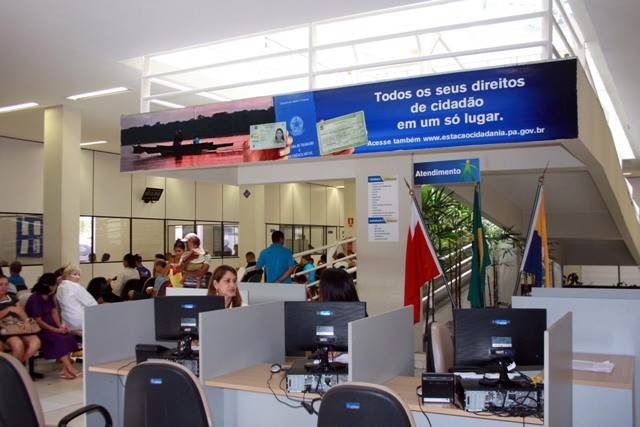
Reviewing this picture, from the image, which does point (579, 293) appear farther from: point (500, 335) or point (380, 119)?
point (380, 119)

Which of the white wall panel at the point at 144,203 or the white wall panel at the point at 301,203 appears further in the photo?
the white wall panel at the point at 301,203

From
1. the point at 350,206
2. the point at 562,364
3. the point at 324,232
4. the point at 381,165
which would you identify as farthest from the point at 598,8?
the point at 324,232

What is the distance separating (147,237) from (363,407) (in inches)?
502

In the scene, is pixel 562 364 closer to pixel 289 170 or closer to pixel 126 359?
pixel 126 359

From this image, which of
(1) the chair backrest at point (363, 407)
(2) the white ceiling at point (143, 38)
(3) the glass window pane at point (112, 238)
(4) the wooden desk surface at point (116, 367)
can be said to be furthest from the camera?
(3) the glass window pane at point (112, 238)

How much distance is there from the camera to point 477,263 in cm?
622

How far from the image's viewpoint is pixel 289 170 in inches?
302

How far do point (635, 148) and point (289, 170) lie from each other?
26.8 feet

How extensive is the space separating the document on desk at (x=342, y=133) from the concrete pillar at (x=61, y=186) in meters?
5.36

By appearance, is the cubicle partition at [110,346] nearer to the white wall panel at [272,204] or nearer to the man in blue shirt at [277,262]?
the man in blue shirt at [277,262]

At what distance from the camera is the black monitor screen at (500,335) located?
349 cm

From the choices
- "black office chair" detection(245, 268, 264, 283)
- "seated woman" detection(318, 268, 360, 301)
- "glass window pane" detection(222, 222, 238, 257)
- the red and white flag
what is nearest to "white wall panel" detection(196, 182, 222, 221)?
"glass window pane" detection(222, 222, 238, 257)

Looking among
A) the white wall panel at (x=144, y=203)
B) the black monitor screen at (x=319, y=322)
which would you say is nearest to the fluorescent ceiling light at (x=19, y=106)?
the white wall panel at (x=144, y=203)

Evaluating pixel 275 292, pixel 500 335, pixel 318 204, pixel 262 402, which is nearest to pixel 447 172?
pixel 275 292
